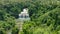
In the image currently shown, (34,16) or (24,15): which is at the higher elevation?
(34,16)

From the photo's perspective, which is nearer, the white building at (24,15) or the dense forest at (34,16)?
the dense forest at (34,16)

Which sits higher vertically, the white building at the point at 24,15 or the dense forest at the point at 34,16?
the dense forest at the point at 34,16

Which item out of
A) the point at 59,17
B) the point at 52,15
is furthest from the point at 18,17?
the point at 59,17

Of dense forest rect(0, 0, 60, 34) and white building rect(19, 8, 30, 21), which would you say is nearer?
dense forest rect(0, 0, 60, 34)

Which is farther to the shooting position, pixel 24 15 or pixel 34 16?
pixel 24 15

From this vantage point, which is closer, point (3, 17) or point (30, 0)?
point (3, 17)

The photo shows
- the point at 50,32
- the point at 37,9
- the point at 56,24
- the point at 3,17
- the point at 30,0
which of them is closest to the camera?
the point at 50,32

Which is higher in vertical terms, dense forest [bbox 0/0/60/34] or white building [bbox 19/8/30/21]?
dense forest [bbox 0/0/60/34]

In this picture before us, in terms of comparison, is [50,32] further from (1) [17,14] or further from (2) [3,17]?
(1) [17,14]
